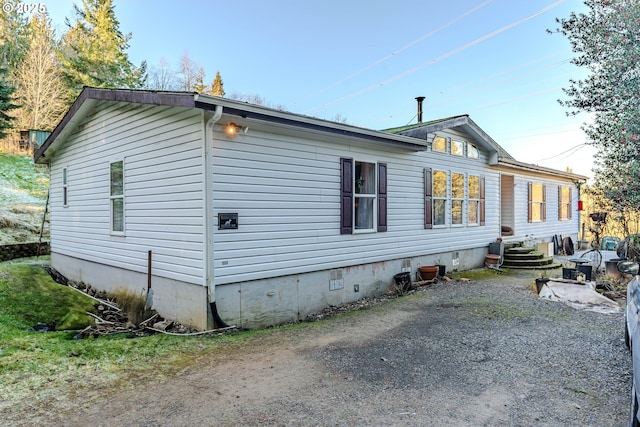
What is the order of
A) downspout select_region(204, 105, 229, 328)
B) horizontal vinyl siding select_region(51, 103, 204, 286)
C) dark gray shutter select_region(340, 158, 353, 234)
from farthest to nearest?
dark gray shutter select_region(340, 158, 353, 234) → horizontal vinyl siding select_region(51, 103, 204, 286) → downspout select_region(204, 105, 229, 328)

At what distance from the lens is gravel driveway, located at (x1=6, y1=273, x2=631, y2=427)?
295 cm

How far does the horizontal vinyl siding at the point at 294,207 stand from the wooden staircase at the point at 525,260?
14.5ft

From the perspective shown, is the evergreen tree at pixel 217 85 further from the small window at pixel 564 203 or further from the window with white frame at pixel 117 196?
the window with white frame at pixel 117 196

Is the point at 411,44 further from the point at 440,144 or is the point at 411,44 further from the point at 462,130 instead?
the point at 440,144

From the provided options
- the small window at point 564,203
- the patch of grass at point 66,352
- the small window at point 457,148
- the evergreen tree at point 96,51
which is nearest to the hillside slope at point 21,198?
the evergreen tree at point 96,51

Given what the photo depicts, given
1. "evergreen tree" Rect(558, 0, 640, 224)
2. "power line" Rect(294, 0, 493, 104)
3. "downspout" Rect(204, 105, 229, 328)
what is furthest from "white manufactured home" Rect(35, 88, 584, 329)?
"power line" Rect(294, 0, 493, 104)

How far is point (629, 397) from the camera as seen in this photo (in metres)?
3.24

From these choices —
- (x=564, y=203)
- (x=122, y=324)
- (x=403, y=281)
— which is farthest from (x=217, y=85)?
(x=122, y=324)

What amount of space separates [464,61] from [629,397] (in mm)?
16535

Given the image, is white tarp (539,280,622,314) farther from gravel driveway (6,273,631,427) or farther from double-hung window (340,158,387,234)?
double-hung window (340,158,387,234)

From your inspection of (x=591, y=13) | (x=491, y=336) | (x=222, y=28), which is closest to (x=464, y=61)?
(x=591, y=13)

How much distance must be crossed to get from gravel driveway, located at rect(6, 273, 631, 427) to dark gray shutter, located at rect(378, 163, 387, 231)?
2.72m

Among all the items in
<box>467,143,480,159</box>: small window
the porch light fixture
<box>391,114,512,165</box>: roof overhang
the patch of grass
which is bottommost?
the patch of grass

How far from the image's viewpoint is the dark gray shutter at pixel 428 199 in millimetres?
9461
